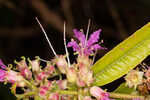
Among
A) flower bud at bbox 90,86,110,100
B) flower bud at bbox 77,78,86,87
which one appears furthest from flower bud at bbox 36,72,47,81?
flower bud at bbox 90,86,110,100

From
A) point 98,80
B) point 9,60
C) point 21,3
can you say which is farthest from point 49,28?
point 98,80

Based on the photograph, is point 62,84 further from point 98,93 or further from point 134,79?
point 134,79

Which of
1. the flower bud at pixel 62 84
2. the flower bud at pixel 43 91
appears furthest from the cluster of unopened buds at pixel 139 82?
the flower bud at pixel 43 91

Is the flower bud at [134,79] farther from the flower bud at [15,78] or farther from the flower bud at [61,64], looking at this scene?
the flower bud at [15,78]

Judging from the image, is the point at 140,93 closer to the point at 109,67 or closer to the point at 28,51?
the point at 109,67

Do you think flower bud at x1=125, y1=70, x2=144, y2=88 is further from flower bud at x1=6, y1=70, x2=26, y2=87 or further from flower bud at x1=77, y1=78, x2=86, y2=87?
flower bud at x1=6, y1=70, x2=26, y2=87

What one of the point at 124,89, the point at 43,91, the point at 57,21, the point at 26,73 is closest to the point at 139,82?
the point at 124,89
